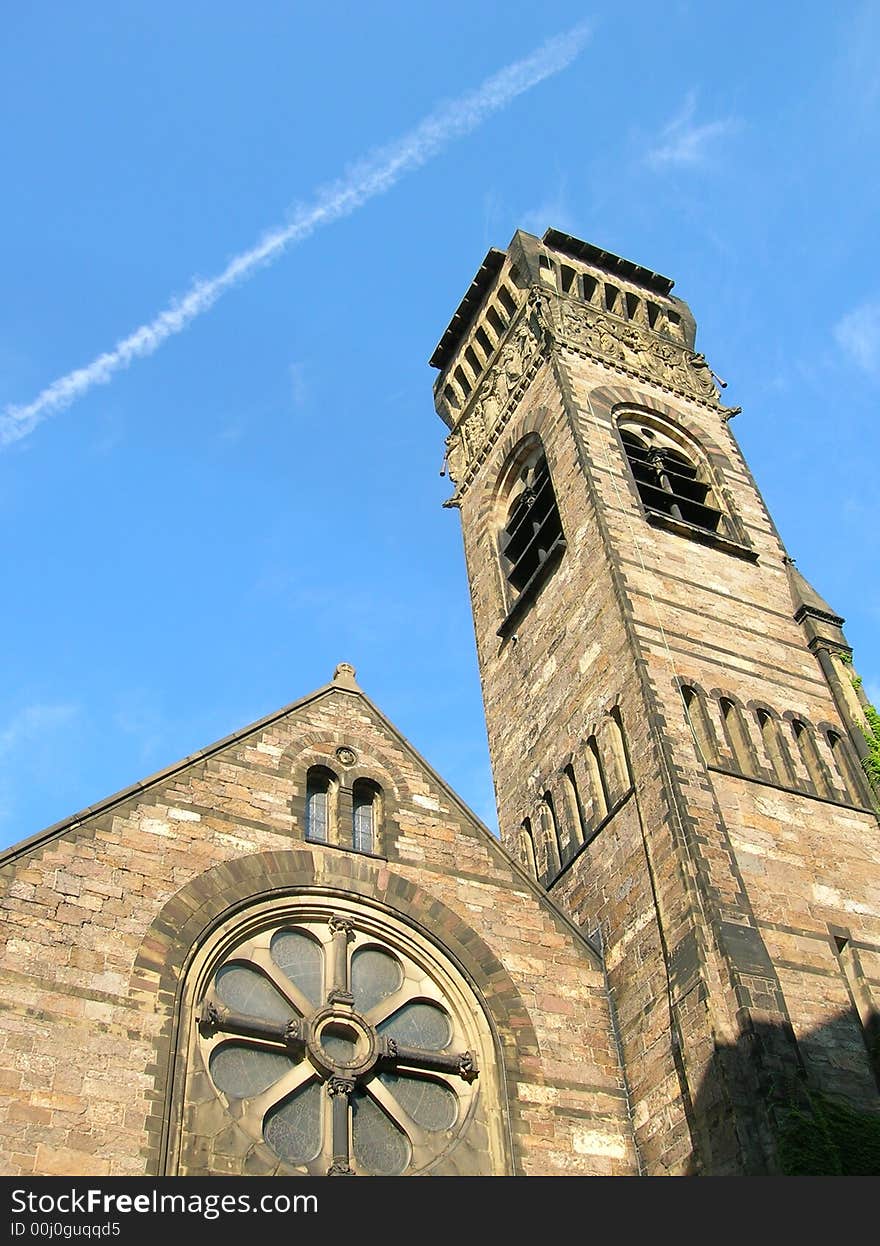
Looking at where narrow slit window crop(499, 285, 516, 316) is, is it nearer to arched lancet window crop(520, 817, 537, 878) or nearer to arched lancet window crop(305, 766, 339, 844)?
arched lancet window crop(520, 817, 537, 878)

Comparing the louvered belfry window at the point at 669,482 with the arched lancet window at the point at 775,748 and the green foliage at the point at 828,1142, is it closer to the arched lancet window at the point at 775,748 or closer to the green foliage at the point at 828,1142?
the arched lancet window at the point at 775,748

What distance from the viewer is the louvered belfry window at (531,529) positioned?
75.1ft

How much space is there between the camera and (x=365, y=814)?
49.7ft

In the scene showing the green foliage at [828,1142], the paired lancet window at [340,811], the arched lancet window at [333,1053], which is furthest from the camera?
the paired lancet window at [340,811]

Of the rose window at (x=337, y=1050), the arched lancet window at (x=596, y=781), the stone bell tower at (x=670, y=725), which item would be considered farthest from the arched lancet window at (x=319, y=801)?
the arched lancet window at (x=596, y=781)

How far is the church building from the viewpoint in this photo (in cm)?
1144

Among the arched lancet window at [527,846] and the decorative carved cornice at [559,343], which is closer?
the arched lancet window at [527,846]

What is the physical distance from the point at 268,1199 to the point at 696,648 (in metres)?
10.5

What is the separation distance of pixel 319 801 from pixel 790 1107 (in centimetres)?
615

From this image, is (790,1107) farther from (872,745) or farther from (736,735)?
(872,745)

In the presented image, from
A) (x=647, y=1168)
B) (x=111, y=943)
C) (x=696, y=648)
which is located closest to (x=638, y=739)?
(x=696, y=648)

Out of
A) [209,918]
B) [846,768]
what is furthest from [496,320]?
[209,918]

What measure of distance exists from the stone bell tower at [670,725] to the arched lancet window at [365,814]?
3071 mm

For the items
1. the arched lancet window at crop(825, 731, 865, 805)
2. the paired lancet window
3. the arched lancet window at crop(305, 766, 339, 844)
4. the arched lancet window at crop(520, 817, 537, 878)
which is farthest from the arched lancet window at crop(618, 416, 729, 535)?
the arched lancet window at crop(305, 766, 339, 844)
